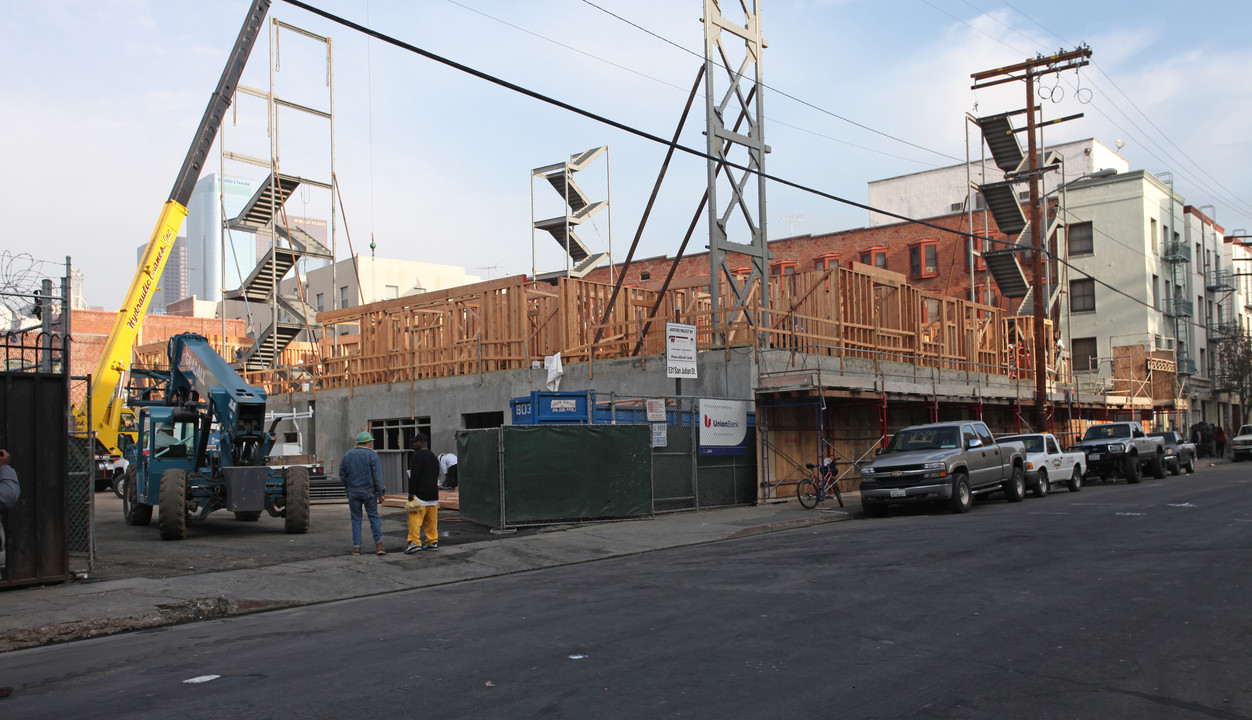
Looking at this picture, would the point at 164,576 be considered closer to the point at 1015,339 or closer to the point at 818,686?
the point at 818,686

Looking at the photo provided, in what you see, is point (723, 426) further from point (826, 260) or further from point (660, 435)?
point (826, 260)

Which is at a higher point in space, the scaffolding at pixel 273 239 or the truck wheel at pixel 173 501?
the scaffolding at pixel 273 239

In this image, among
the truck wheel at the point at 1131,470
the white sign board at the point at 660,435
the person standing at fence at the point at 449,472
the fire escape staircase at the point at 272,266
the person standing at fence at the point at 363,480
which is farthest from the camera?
the fire escape staircase at the point at 272,266

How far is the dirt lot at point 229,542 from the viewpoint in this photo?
1360cm

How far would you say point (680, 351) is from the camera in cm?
2062

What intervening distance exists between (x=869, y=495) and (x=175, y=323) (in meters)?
57.9

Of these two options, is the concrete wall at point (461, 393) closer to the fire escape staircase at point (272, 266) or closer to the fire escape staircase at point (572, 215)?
the fire escape staircase at point (272, 266)

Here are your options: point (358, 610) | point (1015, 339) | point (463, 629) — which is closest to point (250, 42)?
point (358, 610)

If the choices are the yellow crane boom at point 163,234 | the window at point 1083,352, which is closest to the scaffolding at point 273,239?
the yellow crane boom at point 163,234

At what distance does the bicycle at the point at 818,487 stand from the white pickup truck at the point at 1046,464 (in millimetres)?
5537

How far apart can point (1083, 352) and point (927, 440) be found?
3597cm

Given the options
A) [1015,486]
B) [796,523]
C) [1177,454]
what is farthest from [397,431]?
[1177,454]

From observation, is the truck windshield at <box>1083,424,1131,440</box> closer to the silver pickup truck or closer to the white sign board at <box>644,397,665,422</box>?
the silver pickup truck

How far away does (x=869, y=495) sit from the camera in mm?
19781
